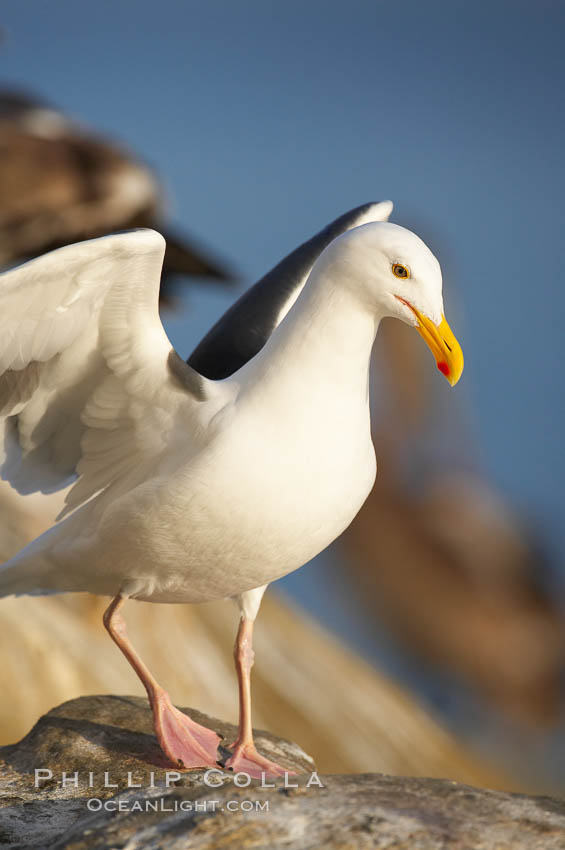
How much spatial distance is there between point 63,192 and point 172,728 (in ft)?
23.3

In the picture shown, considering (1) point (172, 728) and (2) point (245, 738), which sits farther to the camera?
(2) point (245, 738)

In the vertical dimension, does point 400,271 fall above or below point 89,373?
above

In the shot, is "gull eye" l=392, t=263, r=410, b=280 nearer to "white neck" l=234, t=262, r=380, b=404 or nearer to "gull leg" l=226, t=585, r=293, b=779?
"white neck" l=234, t=262, r=380, b=404

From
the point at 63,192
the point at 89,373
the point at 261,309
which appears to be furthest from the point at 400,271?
the point at 63,192

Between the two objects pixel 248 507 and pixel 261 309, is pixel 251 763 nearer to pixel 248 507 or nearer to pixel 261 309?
pixel 248 507

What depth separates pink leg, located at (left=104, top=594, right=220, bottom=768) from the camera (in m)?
3.73

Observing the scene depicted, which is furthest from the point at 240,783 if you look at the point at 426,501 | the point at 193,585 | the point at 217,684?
the point at 426,501

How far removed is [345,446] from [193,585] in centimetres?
71

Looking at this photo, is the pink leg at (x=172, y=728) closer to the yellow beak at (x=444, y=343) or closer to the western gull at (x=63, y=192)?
the yellow beak at (x=444, y=343)

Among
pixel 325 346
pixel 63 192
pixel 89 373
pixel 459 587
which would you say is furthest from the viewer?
pixel 459 587

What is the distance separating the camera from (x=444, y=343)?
3371 millimetres

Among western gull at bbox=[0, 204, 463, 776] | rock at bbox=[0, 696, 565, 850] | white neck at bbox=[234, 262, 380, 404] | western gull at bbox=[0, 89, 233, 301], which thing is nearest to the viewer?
rock at bbox=[0, 696, 565, 850]

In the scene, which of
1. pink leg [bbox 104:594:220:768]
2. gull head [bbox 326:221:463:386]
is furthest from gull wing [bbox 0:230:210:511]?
gull head [bbox 326:221:463:386]

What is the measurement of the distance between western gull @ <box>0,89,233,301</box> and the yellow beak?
6490 mm
